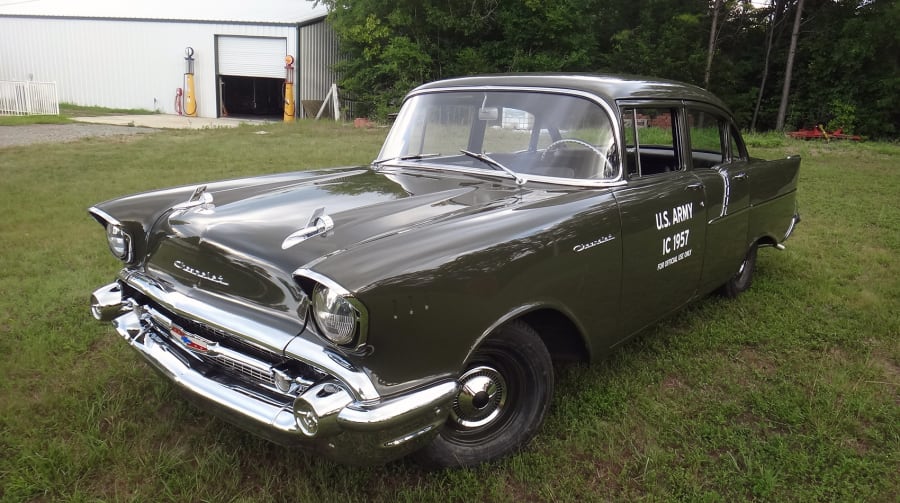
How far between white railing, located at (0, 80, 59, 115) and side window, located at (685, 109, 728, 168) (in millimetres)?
20448

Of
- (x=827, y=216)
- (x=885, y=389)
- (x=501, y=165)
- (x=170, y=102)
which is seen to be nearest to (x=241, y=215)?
(x=501, y=165)

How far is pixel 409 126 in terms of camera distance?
3488 millimetres

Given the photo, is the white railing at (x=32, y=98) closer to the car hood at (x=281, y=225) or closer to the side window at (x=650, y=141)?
the car hood at (x=281, y=225)

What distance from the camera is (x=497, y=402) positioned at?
235cm

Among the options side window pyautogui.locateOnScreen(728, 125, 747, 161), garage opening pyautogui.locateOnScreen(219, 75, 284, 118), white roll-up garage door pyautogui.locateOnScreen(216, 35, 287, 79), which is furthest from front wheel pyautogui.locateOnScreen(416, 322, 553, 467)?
garage opening pyautogui.locateOnScreen(219, 75, 284, 118)

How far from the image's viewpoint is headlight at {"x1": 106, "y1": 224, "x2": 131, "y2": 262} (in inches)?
106

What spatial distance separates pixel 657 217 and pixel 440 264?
1.37 m

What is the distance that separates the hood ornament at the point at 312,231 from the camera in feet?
6.97

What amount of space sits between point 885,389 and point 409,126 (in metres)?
2.87

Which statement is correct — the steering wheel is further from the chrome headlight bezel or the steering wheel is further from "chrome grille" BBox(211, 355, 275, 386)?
"chrome grille" BBox(211, 355, 275, 386)

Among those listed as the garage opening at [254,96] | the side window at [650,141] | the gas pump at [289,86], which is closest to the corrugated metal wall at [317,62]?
the gas pump at [289,86]

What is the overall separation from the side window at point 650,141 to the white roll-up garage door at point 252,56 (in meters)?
18.2

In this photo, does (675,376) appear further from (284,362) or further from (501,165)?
(284,362)

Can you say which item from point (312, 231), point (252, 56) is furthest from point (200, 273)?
point (252, 56)
